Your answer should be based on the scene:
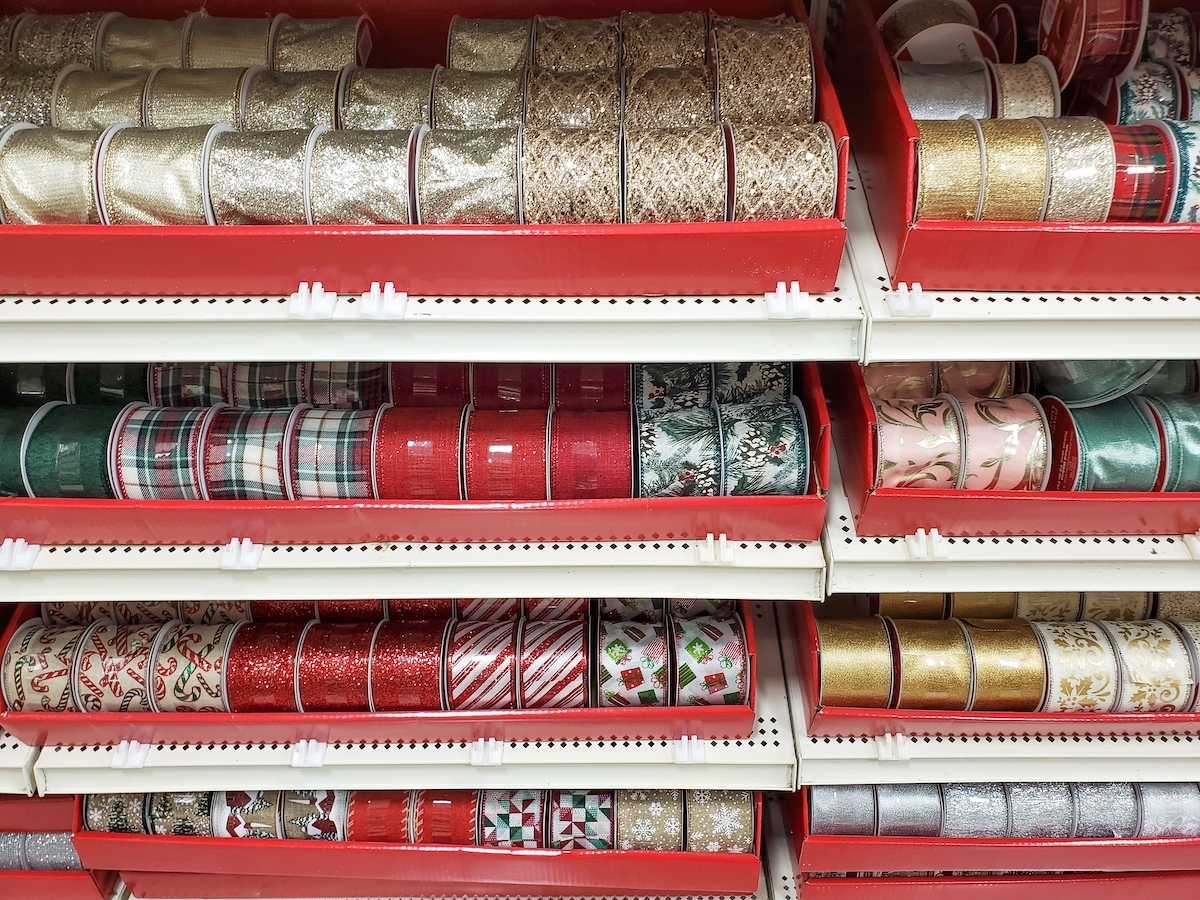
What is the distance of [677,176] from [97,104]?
3.12ft

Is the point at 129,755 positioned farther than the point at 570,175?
Yes

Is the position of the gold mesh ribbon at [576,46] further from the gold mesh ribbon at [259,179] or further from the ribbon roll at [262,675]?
the ribbon roll at [262,675]

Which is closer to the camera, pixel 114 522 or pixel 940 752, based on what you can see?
pixel 114 522

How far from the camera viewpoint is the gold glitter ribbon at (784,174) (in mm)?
1292

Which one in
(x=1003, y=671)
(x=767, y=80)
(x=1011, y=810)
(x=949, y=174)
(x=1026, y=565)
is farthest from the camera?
(x=1011, y=810)

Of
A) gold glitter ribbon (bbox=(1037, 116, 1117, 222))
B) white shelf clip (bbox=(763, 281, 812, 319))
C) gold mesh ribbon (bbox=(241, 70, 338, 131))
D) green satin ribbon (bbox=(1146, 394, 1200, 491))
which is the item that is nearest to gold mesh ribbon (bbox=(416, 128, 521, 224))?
gold mesh ribbon (bbox=(241, 70, 338, 131))

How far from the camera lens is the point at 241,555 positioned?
1.53 meters

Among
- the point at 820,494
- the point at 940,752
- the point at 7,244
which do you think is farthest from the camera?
the point at 940,752

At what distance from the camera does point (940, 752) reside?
1681mm

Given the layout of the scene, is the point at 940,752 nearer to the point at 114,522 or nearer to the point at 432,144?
the point at 432,144

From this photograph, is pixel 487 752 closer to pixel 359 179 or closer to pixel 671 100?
pixel 359 179

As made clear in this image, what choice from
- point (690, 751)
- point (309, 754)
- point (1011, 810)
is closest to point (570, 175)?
point (690, 751)

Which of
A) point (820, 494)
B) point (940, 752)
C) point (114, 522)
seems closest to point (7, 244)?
point (114, 522)

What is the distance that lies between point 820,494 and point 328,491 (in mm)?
813
